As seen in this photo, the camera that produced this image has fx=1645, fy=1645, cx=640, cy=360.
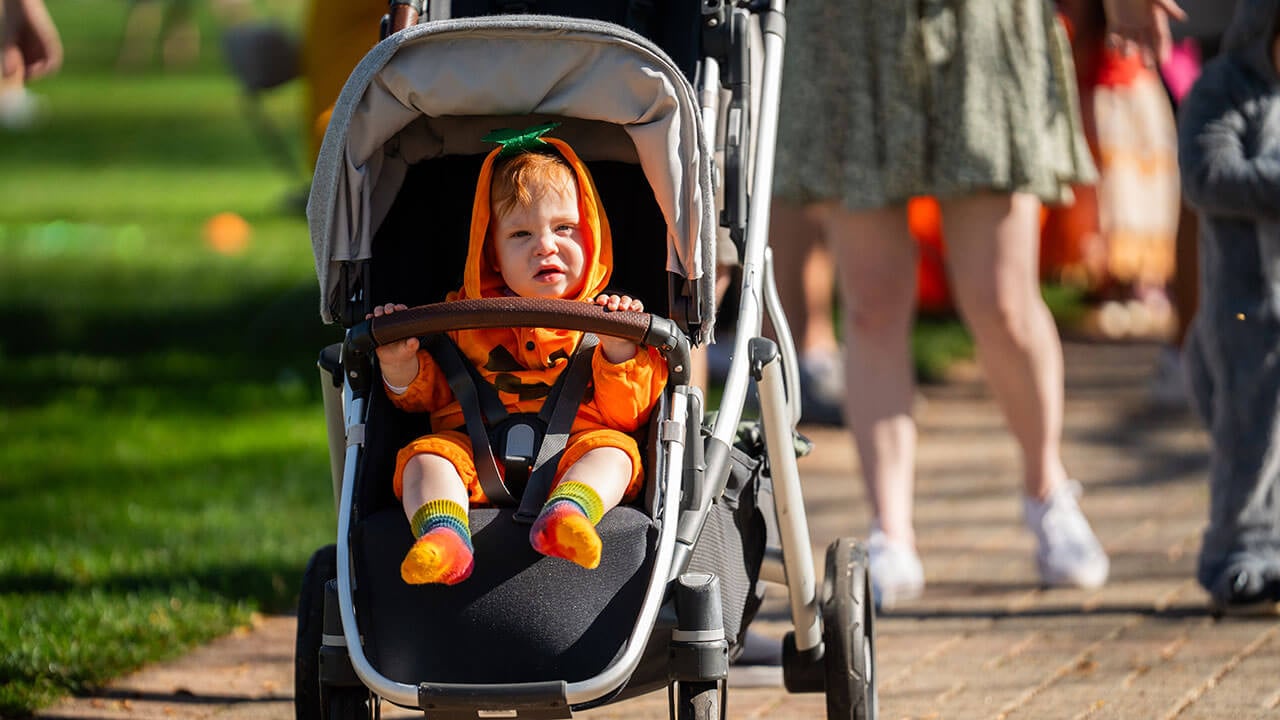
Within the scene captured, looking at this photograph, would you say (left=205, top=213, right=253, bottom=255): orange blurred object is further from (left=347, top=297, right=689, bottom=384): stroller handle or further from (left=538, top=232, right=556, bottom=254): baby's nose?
(left=347, top=297, right=689, bottom=384): stroller handle

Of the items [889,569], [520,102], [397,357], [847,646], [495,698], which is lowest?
[889,569]

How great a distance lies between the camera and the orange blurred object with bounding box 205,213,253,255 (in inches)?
487

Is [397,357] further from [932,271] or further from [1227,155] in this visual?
[932,271]

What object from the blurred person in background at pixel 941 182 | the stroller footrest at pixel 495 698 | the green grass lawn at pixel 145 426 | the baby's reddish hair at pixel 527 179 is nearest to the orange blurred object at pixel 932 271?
the green grass lawn at pixel 145 426

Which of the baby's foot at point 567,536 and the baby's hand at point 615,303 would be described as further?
the baby's hand at point 615,303

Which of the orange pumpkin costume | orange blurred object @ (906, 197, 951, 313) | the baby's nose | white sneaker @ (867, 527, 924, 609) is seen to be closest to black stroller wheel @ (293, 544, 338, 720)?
the orange pumpkin costume

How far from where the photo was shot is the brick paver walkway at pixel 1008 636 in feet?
13.1

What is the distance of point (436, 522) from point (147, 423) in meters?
→ 4.61

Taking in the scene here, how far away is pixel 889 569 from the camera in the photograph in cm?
478

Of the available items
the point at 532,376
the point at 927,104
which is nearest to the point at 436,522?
the point at 532,376

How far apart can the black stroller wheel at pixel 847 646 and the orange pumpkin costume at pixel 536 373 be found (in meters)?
0.65

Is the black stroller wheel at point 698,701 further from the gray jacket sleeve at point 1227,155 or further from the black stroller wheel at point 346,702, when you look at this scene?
the gray jacket sleeve at point 1227,155

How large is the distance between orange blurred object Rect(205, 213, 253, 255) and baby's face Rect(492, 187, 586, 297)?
357 inches

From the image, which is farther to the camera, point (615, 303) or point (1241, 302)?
point (1241, 302)
